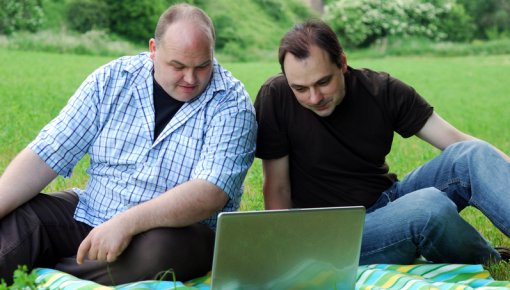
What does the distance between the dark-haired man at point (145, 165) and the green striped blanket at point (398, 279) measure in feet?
0.36

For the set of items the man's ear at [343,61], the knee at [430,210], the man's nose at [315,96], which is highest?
the man's ear at [343,61]

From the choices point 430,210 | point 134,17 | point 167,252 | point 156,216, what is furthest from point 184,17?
point 134,17

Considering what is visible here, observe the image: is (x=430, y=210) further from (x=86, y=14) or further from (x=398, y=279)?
(x=86, y=14)

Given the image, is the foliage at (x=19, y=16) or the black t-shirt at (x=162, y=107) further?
the foliage at (x=19, y=16)

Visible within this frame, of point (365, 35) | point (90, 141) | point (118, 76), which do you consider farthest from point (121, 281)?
point (365, 35)

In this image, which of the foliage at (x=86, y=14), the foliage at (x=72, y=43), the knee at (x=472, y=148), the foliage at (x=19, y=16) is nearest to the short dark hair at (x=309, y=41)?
the knee at (x=472, y=148)

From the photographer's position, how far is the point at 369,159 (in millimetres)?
3572

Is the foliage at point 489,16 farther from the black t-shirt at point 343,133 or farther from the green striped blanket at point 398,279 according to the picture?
the green striped blanket at point 398,279

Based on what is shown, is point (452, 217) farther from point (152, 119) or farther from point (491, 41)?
point (491, 41)

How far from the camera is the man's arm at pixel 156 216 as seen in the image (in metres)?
2.94

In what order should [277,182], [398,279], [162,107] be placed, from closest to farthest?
[398,279] → [162,107] → [277,182]

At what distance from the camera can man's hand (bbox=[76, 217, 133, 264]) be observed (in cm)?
293


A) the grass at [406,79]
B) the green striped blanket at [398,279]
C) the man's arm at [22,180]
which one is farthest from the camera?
the grass at [406,79]

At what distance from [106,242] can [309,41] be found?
1.06 metres
